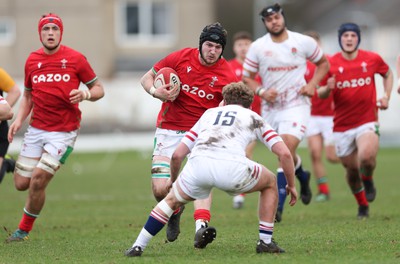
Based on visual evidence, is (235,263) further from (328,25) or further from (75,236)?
(328,25)

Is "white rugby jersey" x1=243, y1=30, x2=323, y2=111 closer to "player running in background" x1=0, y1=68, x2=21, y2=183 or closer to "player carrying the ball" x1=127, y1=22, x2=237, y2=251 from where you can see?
"player carrying the ball" x1=127, y1=22, x2=237, y2=251

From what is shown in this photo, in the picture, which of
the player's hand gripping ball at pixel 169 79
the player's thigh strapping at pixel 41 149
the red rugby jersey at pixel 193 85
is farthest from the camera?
the player's thigh strapping at pixel 41 149

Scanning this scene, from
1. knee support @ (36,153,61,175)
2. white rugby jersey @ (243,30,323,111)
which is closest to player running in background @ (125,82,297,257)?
knee support @ (36,153,61,175)

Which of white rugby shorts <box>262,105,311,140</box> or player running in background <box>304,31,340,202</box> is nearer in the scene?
white rugby shorts <box>262,105,311,140</box>

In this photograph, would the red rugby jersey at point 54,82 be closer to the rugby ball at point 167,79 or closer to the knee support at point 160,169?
the rugby ball at point 167,79

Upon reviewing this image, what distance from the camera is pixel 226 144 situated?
891 centimetres

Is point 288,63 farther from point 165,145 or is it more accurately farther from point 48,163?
point 48,163

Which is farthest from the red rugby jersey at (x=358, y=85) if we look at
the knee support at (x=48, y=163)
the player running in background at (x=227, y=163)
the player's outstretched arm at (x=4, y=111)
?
the player's outstretched arm at (x=4, y=111)

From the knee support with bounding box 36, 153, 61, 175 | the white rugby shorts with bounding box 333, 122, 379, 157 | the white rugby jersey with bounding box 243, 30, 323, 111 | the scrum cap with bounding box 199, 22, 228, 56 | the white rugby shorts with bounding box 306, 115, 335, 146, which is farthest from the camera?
the white rugby shorts with bounding box 306, 115, 335, 146

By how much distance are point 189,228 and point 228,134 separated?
12.5ft

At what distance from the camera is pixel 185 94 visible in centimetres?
1060

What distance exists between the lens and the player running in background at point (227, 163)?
884 cm

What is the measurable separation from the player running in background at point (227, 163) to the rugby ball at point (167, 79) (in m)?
1.28

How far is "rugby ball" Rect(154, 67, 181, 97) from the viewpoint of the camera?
10391 millimetres
